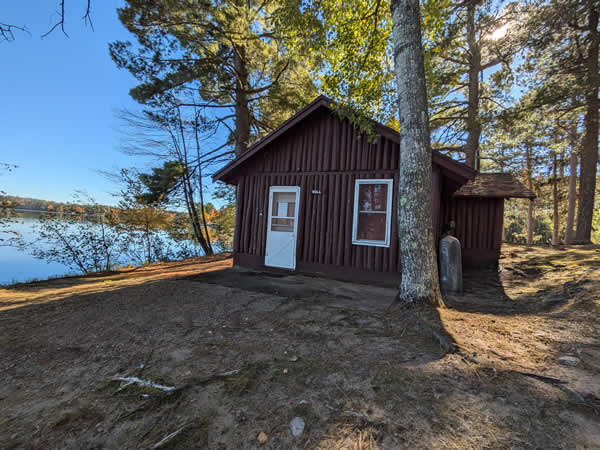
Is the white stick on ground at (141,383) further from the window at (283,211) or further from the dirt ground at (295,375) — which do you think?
the window at (283,211)

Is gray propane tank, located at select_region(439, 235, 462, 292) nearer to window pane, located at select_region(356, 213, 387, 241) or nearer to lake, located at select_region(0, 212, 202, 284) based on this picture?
window pane, located at select_region(356, 213, 387, 241)

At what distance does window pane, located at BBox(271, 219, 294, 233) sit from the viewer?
24.0ft

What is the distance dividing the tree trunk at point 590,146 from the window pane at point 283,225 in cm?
1087

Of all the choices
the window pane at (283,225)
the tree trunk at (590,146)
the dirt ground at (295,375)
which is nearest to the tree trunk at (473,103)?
the tree trunk at (590,146)

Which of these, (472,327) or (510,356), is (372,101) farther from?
(510,356)

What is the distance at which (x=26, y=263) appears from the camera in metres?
11.3

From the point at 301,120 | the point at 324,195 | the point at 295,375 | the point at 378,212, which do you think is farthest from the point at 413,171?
the point at 301,120

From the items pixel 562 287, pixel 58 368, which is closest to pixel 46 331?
pixel 58 368

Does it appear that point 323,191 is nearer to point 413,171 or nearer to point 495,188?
point 413,171

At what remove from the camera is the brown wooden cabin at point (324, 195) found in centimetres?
622

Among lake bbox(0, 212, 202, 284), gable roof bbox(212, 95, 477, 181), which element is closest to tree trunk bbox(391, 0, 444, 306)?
gable roof bbox(212, 95, 477, 181)

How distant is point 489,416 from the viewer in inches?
63.4

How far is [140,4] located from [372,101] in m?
9.00

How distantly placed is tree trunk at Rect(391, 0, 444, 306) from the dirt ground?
0.43m
